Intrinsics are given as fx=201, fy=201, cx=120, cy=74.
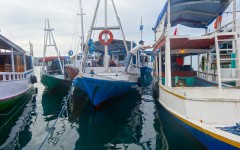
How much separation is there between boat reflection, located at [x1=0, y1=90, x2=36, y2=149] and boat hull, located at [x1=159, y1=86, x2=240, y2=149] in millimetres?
5507

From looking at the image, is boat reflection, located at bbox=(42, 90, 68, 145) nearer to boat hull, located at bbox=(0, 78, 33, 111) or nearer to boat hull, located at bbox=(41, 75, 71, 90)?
boat hull, located at bbox=(0, 78, 33, 111)

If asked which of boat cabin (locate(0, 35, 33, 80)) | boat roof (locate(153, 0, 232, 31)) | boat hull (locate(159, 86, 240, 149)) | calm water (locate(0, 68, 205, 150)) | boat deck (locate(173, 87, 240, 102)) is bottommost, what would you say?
calm water (locate(0, 68, 205, 150))

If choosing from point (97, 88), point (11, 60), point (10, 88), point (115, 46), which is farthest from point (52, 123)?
point (115, 46)

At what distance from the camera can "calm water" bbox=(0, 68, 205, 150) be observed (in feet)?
22.7

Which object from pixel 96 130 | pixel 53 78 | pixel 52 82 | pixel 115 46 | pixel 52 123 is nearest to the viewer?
pixel 96 130

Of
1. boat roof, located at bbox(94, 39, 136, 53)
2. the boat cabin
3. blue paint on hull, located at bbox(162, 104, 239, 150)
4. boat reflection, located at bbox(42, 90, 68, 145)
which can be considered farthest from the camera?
boat roof, located at bbox(94, 39, 136, 53)

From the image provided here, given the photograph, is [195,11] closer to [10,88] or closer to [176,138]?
[176,138]

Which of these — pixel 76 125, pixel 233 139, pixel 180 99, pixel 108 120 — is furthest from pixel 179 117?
pixel 76 125

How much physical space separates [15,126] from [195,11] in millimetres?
10253

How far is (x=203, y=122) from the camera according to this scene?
5.54 metres

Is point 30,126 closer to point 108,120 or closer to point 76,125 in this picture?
point 76,125

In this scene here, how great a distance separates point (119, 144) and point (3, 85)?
22.9ft

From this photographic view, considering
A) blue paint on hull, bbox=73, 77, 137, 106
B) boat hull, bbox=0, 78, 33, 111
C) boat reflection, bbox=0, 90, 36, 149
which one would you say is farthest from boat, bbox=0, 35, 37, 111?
blue paint on hull, bbox=73, 77, 137, 106

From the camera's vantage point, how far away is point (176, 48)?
10.9 meters
